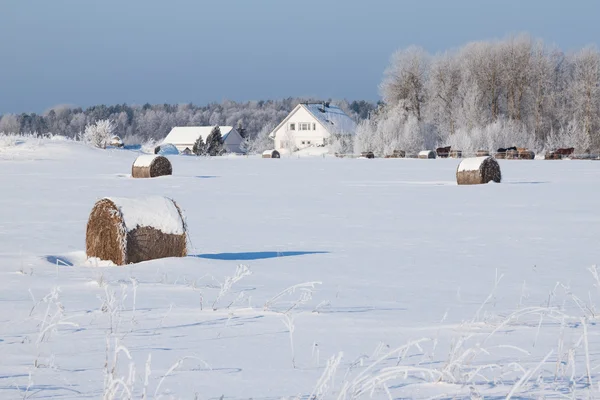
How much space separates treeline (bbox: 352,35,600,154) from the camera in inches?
2889

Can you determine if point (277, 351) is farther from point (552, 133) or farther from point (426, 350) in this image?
point (552, 133)

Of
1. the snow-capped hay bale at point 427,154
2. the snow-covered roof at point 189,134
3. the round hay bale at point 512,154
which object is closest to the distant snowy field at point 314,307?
the round hay bale at point 512,154

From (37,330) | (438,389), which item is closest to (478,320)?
(438,389)

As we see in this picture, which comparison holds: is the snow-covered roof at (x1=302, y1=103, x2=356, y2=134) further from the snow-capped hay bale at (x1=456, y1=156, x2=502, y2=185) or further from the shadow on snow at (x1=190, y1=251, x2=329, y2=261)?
the shadow on snow at (x1=190, y1=251, x2=329, y2=261)

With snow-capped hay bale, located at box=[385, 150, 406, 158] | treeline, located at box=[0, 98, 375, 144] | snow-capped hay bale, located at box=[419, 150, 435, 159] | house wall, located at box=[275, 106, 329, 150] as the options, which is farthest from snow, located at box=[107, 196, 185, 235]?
treeline, located at box=[0, 98, 375, 144]

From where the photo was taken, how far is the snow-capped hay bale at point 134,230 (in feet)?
30.9

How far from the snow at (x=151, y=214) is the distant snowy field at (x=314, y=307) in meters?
0.43

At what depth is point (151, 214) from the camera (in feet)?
31.6

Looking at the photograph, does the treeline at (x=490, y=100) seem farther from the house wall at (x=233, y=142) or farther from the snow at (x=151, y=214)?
the snow at (x=151, y=214)

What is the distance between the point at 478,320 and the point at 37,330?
10.6ft

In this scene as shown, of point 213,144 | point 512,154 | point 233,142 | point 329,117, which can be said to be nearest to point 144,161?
point 512,154

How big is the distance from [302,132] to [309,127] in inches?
41.1

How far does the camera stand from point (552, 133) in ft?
236

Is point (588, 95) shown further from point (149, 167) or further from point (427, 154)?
point (149, 167)
